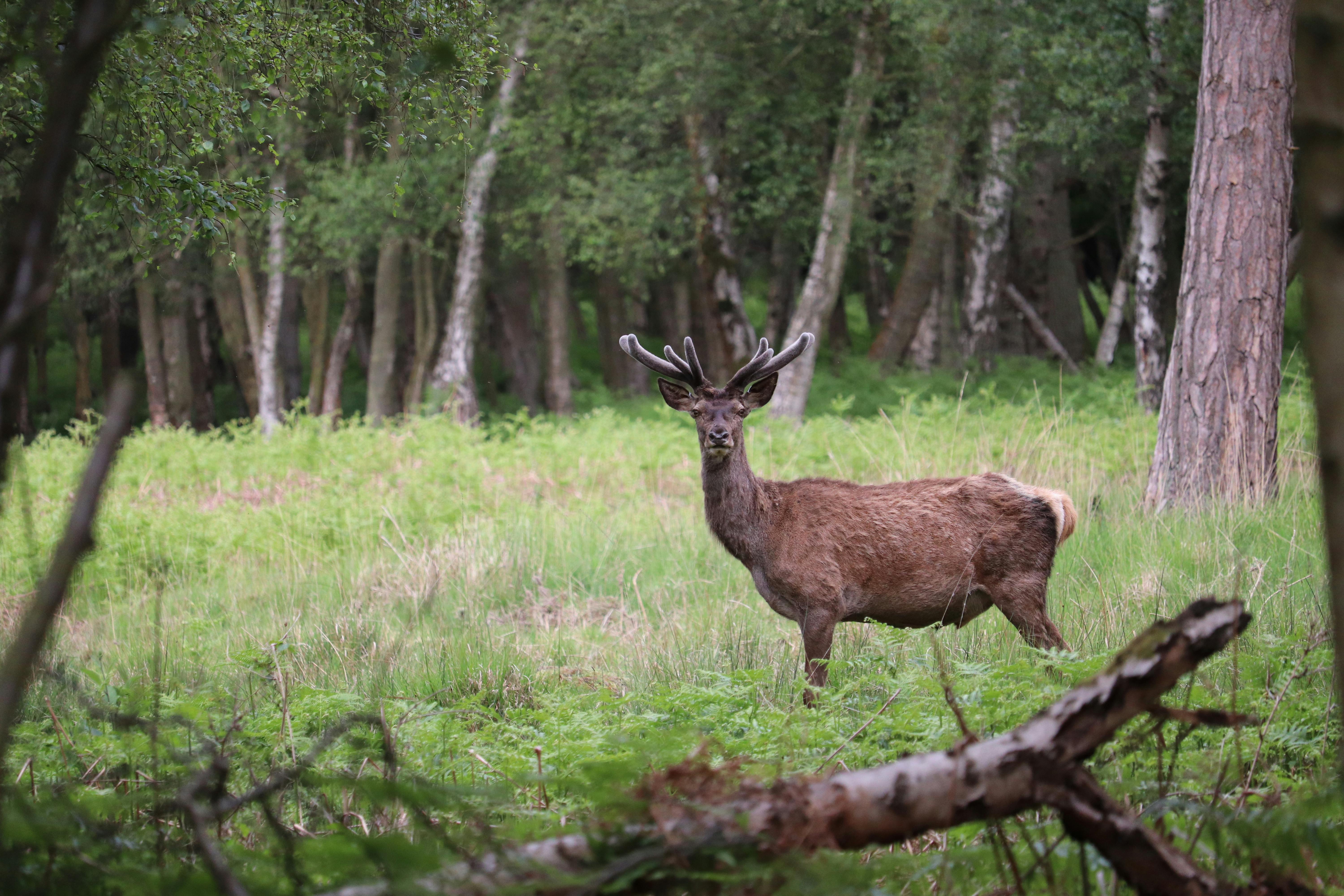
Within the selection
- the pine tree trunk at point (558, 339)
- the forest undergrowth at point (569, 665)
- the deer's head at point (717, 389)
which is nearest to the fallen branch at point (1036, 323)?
the pine tree trunk at point (558, 339)

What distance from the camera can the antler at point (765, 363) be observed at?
6.56 metres

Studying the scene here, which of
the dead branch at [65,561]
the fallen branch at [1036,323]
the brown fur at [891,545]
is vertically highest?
the fallen branch at [1036,323]

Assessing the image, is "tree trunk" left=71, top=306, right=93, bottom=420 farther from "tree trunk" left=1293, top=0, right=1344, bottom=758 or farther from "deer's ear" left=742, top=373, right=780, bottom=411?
"tree trunk" left=1293, top=0, right=1344, bottom=758

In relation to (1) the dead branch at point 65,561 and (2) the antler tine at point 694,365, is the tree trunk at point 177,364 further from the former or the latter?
(1) the dead branch at point 65,561

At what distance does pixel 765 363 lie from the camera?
674 cm

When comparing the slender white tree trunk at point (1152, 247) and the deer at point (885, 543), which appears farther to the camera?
the slender white tree trunk at point (1152, 247)

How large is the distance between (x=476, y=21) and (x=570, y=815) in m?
3.95

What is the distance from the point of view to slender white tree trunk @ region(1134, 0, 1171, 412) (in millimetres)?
15922

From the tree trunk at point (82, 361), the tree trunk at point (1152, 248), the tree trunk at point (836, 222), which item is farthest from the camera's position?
the tree trunk at point (82, 361)

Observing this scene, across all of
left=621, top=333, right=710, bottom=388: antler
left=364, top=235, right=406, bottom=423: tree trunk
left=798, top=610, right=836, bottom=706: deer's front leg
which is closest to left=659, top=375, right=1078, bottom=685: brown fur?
left=798, top=610, right=836, bottom=706: deer's front leg

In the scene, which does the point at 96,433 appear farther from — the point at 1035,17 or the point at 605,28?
the point at 1035,17

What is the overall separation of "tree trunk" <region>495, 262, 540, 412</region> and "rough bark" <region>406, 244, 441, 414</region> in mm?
2634

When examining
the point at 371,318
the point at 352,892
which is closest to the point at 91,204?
the point at 352,892

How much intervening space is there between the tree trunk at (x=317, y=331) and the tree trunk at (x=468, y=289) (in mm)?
4843
